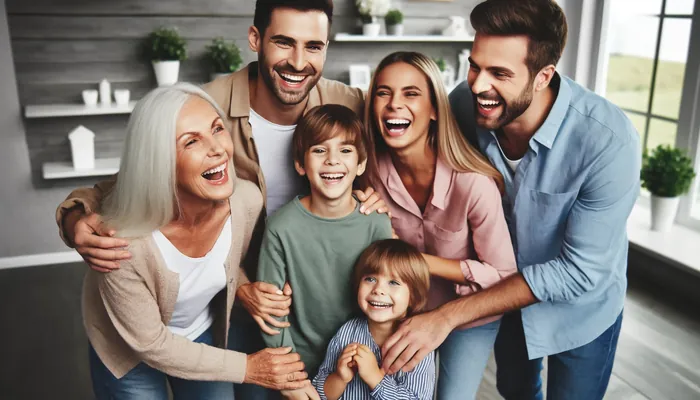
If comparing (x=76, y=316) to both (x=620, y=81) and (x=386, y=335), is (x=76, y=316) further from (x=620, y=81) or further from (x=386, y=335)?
(x=620, y=81)

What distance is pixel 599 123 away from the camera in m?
1.50

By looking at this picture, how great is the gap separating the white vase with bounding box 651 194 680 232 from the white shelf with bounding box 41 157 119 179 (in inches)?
131

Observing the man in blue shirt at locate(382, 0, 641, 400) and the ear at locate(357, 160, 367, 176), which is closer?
the man in blue shirt at locate(382, 0, 641, 400)

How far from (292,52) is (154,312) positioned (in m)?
0.80

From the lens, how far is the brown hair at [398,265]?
148cm

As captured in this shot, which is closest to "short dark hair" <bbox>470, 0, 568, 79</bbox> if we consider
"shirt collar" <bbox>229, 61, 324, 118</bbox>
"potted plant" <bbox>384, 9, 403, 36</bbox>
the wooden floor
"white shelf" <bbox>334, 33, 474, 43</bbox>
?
"shirt collar" <bbox>229, 61, 324, 118</bbox>

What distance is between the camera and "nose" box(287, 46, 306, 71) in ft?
5.38

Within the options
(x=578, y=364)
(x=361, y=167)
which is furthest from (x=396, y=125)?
(x=578, y=364)

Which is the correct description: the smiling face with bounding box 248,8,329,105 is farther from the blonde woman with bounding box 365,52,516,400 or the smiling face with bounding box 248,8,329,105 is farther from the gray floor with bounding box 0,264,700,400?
the gray floor with bounding box 0,264,700,400

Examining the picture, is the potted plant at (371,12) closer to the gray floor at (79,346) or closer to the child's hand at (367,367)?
the gray floor at (79,346)

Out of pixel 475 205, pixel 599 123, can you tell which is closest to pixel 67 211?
pixel 475 205

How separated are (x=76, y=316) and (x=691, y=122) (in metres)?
3.64

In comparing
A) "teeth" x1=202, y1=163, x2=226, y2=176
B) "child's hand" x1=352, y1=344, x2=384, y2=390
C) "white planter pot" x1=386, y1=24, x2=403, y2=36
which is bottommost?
"child's hand" x1=352, y1=344, x2=384, y2=390

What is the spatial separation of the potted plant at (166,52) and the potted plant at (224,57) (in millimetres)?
189
